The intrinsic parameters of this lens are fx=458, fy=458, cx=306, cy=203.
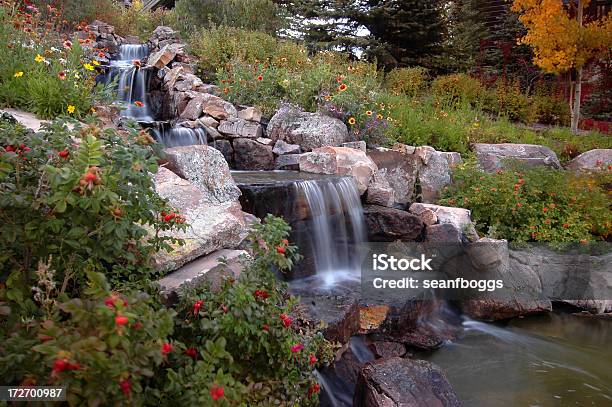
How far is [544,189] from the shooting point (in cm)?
667

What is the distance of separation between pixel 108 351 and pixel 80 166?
2.37 ft

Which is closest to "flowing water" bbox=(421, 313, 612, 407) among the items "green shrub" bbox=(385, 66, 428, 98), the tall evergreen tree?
"green shrub" bbox=(385, 66, 428, 98)

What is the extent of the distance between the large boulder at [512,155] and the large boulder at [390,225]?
8.67 feet

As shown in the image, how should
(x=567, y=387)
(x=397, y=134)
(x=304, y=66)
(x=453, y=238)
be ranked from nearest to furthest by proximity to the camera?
(x=567, y=387) < (x=453, y=238) < (x=397, y=134) < (x=304, y=66)

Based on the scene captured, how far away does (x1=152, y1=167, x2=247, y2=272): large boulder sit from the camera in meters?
3.22

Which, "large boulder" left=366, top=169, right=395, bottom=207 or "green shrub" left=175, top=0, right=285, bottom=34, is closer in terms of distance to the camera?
"large boulder" left=366, top=169, right=395, bottom=207

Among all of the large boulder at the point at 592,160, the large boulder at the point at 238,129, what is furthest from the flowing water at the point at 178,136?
the large boulder at the point at 592,160

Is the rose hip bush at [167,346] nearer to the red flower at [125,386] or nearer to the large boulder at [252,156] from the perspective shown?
the red flower at [125,386]

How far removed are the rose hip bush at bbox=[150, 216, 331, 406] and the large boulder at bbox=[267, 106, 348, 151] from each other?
4255 millimetres

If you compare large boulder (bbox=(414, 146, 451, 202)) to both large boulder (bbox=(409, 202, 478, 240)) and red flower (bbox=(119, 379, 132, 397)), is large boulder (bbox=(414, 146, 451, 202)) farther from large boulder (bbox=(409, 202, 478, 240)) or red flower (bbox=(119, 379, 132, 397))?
red flower (bbox=(119, 379, 132, 397))

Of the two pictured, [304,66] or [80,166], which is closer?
[80,166]

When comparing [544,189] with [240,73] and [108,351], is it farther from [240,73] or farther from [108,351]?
[108,351]

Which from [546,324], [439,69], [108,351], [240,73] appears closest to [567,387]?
[546,324]

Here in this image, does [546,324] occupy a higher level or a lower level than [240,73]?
lower
